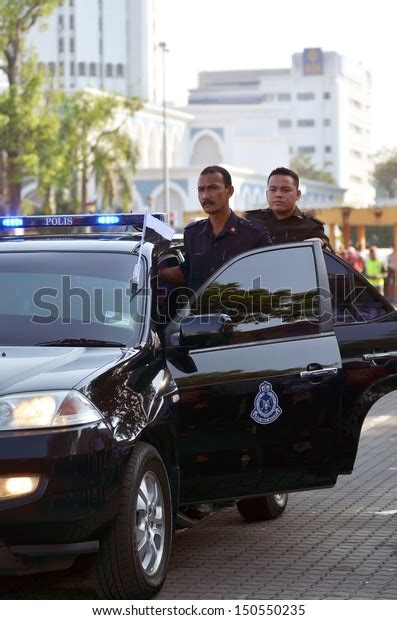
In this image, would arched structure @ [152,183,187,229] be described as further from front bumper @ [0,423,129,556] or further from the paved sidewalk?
front bumper @ [0,423,129,556]

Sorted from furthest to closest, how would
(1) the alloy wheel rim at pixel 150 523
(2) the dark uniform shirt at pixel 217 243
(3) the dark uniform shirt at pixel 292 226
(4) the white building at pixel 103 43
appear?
(4) the white building at pixel 103 43 → (3) the dark uniform shirt at pixel 292 226 → (2) the dark uniform shirt at pixel 217 243 → (1) the alloy wheel rim at pixel 150 523

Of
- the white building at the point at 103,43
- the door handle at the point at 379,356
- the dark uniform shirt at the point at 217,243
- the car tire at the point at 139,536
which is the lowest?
the car tire at the point at 139,536

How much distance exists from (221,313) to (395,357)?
134 centimetres

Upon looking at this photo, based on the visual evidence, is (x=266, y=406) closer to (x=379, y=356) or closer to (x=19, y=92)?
(x=379, y=356)

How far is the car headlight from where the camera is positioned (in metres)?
Result: 5.91

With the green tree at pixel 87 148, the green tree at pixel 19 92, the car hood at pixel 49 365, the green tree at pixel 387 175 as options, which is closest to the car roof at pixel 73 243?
the car hood at pixel 49 365

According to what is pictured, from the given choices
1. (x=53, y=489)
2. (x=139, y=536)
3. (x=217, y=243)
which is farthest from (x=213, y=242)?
(x=53, y=489)

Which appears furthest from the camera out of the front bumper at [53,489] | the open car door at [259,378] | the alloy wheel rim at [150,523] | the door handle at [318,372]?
the door handle at [318,372]

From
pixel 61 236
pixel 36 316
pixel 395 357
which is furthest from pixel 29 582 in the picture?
pixel 395 357

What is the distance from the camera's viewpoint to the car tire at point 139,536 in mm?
6164

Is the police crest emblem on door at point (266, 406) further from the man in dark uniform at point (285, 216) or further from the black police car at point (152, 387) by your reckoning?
the man in dark uniform at point (285, 216)

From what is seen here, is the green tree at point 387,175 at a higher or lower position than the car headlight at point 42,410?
higher

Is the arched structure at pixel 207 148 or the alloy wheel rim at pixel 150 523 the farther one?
the arched structure at pixel 207 148

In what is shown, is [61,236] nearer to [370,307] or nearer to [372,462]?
[370,307]
